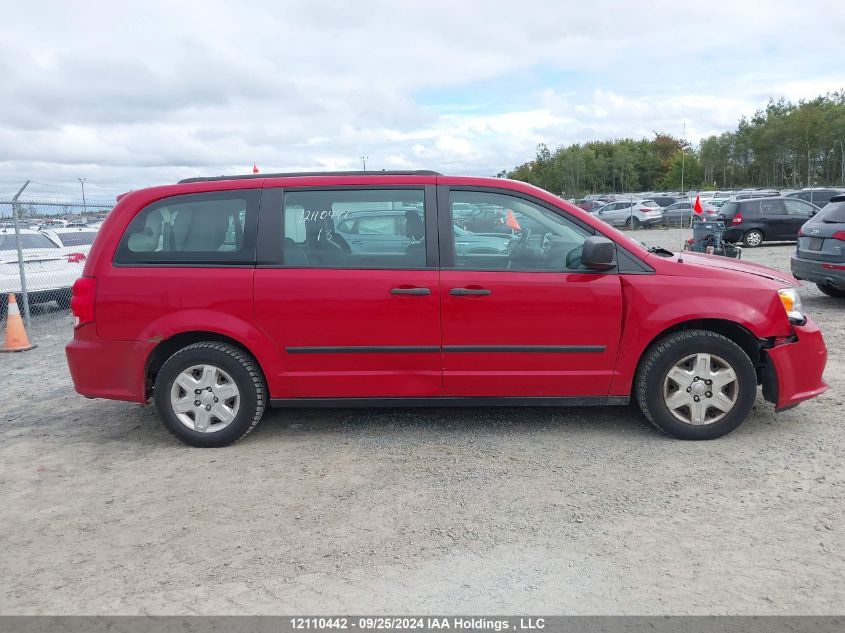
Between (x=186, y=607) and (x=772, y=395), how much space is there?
12.5ft

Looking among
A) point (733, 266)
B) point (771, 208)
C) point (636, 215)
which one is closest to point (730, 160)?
point (636, 215)

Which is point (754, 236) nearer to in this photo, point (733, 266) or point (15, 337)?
point (733, 266)

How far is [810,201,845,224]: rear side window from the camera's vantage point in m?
9.27

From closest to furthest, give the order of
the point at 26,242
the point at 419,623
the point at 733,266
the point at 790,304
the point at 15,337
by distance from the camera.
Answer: the point at 419,623
the point at 790,304
the point at 733,266
the point at 15,337
the point at 26,242

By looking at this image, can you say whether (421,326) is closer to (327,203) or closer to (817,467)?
(327,203)

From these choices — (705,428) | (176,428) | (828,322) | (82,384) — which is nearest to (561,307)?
(705,428)

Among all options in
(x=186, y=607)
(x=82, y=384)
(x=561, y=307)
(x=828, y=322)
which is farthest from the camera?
(x=828, y=322)

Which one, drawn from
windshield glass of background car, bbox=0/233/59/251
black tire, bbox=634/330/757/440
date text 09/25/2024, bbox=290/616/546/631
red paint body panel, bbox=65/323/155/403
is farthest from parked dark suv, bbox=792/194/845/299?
windshield glass of background car, bbox=0/233/59/251

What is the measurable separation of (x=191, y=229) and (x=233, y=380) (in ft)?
3.53

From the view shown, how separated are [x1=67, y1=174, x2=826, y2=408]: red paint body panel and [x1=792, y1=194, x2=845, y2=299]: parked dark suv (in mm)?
5246

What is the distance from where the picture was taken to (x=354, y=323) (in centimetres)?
455

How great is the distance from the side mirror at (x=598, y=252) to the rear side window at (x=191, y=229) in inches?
87.1

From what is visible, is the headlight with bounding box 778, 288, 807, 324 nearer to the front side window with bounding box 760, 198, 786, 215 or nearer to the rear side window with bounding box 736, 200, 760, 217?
the rear side window with bounding box 736, 200, 760, 217

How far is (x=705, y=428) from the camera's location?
14.9 feet
